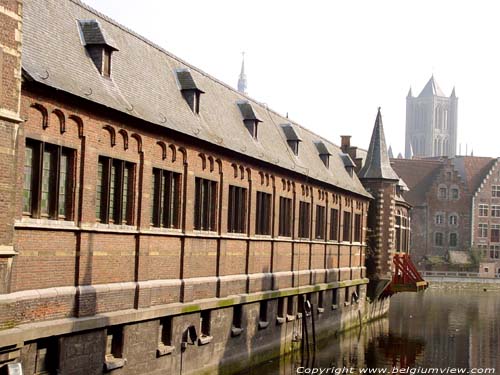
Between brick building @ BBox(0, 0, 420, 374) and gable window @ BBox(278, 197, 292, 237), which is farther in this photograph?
gable window @ BBox(278, 197, 292, 237)

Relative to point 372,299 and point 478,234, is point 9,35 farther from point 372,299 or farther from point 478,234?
point 478,234

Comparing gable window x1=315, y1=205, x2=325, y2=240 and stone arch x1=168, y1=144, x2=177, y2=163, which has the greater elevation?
stone arch x1=168, y1=144, x2=177, y2=163

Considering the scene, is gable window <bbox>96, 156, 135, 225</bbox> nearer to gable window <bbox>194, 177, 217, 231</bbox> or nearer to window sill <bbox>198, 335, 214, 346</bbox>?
gable window <bbox>194, 177, 217, 231</bbox>

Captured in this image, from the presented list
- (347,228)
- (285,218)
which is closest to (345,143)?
(347,228)

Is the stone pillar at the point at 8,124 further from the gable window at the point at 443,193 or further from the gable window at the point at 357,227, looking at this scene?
the gable window at the point at 443,193

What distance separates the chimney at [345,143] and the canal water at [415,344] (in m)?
11.1

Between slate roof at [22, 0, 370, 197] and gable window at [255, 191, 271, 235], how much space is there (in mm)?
1385

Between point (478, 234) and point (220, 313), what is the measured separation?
7474 cm

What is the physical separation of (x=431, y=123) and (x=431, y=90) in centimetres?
812

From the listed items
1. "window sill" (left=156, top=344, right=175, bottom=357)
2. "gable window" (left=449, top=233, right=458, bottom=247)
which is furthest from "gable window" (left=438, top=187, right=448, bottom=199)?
"window sill" (left=156, top=344, right=175, bottom=357)

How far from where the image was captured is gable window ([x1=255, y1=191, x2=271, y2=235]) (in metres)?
29.0

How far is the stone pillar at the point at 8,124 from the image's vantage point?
1401cm

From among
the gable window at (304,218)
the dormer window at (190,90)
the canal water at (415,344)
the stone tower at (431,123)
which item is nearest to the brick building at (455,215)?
the canal water at (415,344)

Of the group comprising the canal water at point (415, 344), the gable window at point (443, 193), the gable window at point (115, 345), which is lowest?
the canal water at point (415, 344)
